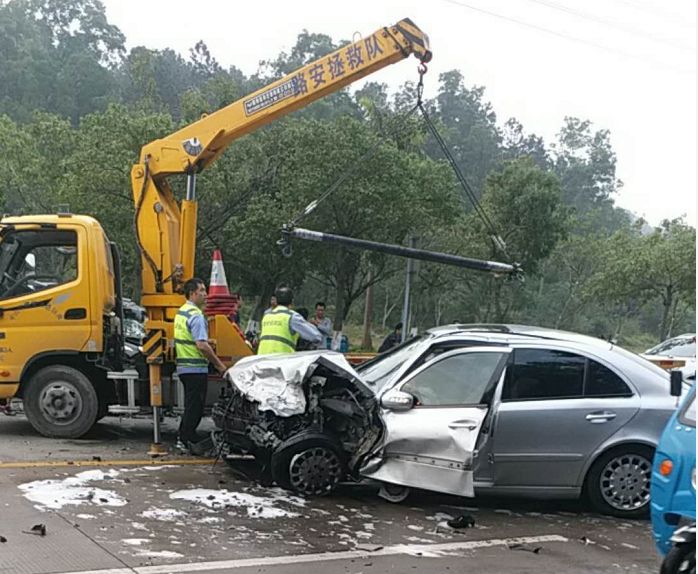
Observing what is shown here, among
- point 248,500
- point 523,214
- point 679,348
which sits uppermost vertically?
point 523,214

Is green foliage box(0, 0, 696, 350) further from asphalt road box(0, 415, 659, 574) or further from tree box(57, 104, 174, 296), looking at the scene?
asphalt road box(0, 415, 659, 574)

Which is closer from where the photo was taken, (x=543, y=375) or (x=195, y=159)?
(x=543, y=375)

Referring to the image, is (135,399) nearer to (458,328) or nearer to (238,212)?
(458,328)

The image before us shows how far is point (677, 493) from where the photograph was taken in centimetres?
439

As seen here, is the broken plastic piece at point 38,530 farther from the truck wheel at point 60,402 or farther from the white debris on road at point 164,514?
the truck wheel at point 60,402

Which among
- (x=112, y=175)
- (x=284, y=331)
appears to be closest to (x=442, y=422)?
(x=284, y=331)

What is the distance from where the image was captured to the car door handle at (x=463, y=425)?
680cm

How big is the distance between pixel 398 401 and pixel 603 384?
1.76m

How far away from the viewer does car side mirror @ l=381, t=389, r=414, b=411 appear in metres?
7.03

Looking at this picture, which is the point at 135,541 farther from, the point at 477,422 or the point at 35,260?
the point at 35,260

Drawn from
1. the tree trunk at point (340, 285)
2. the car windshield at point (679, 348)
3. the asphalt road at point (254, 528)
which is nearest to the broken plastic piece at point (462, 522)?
the asphalt road at point (254, 528)

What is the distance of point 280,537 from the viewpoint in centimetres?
599

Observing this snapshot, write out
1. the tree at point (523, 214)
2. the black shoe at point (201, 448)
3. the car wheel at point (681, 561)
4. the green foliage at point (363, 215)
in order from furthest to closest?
the tree at point (523, 214)
the green foliage at point (363, 215)
the black shoe at point (201, 448)
the car wheel at point (681, 561)

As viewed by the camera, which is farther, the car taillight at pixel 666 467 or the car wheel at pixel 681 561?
the car taillight at pixel 666 467
